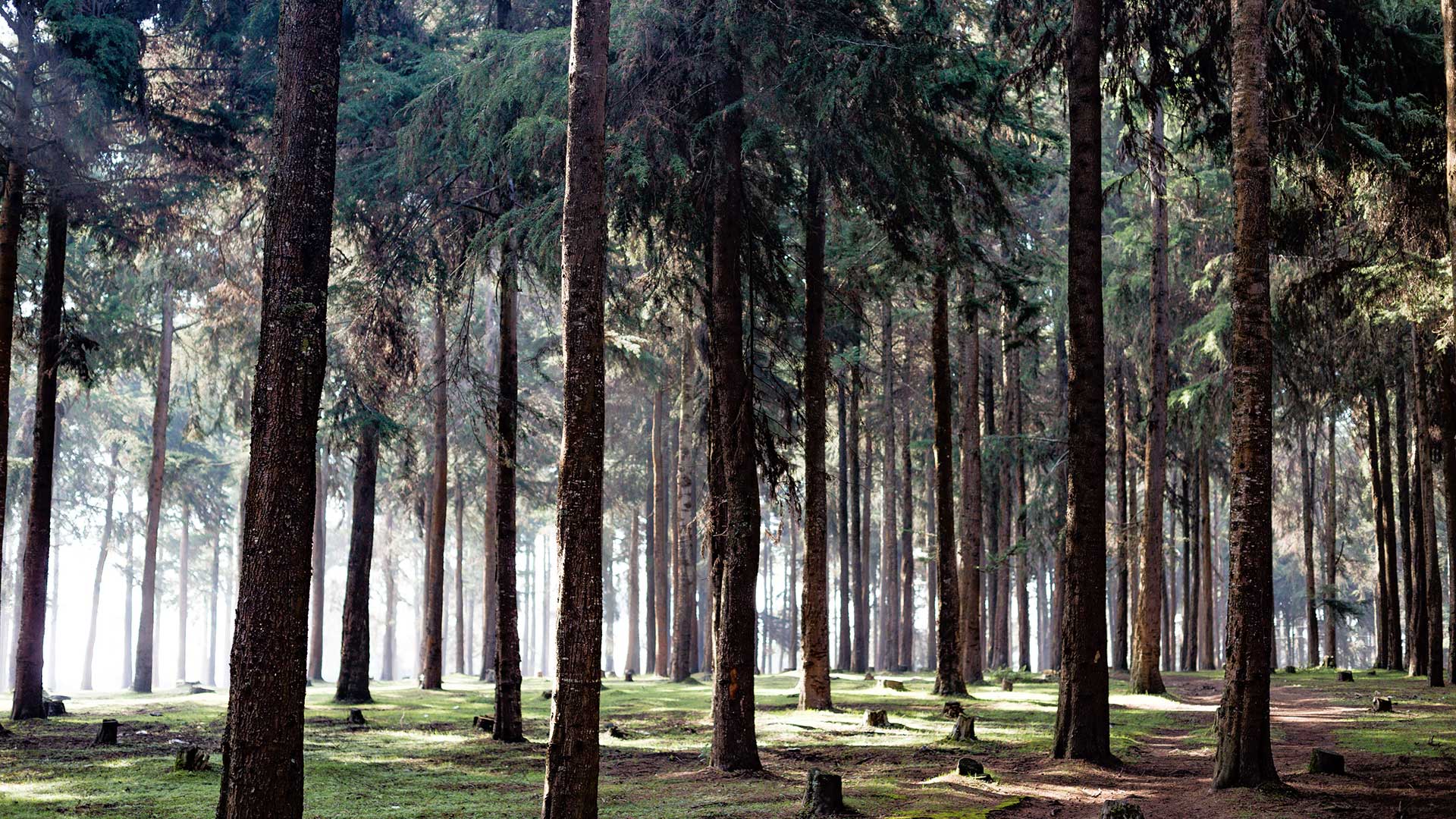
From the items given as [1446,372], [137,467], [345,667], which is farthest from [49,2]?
[137,467]

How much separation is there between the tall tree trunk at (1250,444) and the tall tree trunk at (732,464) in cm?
470

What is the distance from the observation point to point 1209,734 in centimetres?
1486

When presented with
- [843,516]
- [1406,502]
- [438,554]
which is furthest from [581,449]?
[1406,502]

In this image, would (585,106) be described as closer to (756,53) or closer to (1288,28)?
(756,53)

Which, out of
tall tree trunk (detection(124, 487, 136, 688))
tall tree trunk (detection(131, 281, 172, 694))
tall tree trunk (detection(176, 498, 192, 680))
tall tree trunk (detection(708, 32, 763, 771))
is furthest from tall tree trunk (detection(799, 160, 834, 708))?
tall tree trunk (detection(124, 487, 136, 688))

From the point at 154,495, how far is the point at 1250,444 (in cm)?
2773

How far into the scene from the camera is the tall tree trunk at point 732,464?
1190 centimetres

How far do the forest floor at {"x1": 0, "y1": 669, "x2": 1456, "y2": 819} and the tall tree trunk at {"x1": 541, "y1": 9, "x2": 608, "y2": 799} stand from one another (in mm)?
2217

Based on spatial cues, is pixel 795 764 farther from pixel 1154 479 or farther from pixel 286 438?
pixel 1154 479

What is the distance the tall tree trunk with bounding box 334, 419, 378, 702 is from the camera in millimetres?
21595

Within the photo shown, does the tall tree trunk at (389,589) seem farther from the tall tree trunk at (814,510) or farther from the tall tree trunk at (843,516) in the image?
the tall tree trunk at (814,510)

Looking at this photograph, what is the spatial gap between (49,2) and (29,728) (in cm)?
1054

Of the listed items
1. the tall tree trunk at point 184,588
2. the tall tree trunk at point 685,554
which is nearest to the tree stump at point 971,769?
the tall tree trunk at point 685,554

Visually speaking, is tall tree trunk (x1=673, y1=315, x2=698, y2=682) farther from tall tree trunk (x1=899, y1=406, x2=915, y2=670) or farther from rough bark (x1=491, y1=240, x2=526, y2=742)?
Answer: rough bark (x1=491, y1=240, x2=526, y2=742)
